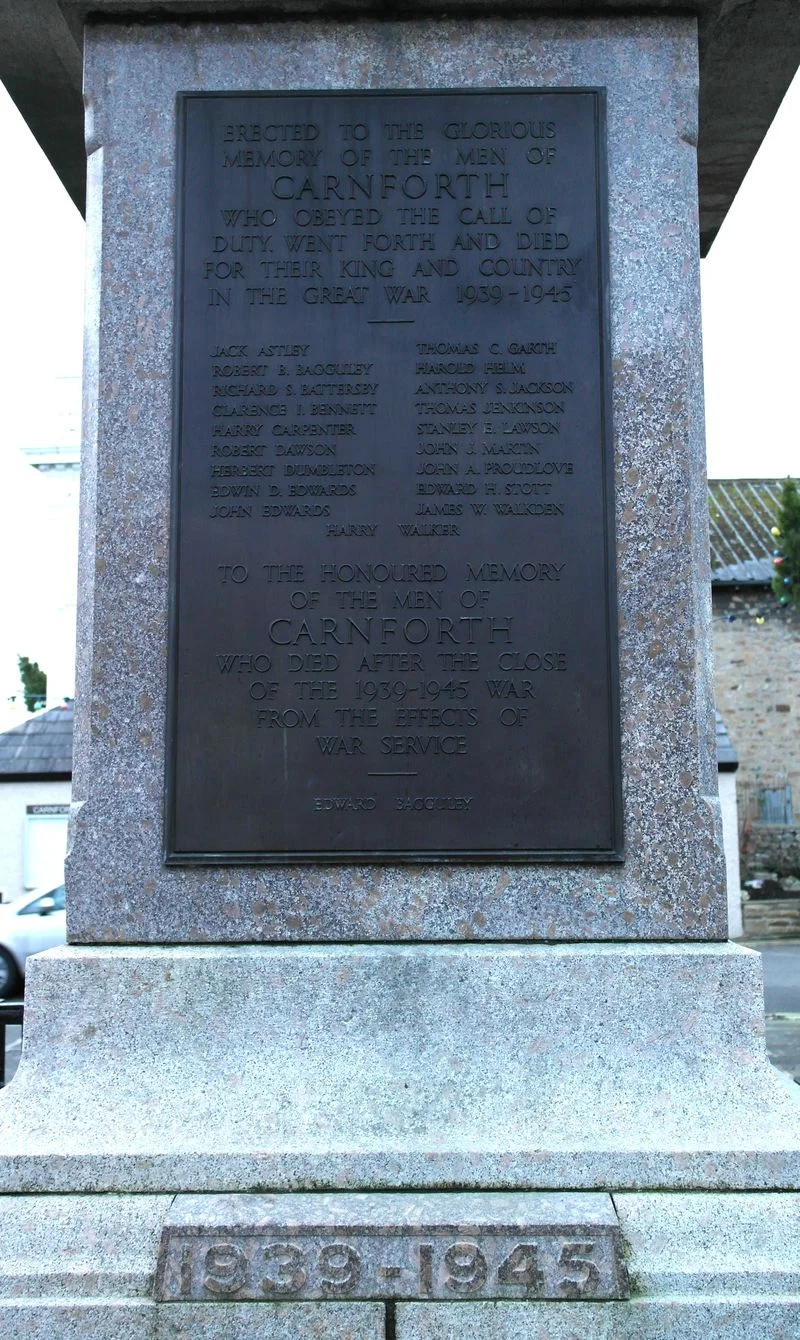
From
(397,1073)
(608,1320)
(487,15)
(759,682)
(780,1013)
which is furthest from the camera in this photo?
(759,682)

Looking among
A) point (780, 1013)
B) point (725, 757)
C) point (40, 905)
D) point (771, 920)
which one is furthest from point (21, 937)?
point (771, 920)

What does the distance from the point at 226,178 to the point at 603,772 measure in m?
2.25

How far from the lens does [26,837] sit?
20922mm

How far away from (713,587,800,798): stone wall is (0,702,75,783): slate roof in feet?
48.9

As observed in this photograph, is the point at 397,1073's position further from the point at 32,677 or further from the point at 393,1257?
the point at 32,677

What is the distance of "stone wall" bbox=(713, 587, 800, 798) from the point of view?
27.8 m

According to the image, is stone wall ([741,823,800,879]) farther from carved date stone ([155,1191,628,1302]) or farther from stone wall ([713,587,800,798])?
carved date stone ([155,1191,628,1302])

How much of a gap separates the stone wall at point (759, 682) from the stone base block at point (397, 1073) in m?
25.3

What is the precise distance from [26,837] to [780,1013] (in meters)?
14.0

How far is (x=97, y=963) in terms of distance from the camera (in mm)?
3416

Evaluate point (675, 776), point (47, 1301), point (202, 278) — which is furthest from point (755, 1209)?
point (202, 278)

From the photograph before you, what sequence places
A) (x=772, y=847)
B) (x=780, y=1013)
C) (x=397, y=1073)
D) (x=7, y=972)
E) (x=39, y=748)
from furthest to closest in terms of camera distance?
(x=772, y=847)
(x=39, y=748)
(x=7, y=972)
(x=780, y=1013)
(x=397, y=1073)

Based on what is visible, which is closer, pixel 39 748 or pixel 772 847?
pixel 39 748

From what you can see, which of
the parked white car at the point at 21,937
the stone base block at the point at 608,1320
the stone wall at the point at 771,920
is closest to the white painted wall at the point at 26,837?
the parked white car at the point at 21,937
